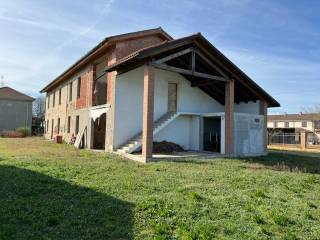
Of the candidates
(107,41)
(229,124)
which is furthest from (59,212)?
(229,124)

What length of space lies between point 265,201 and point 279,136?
31.5 metres

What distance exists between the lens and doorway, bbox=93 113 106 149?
19.4 m

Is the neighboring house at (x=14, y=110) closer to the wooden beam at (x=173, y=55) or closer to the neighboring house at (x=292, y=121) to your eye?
the wooden beam at (x=173, y=55)

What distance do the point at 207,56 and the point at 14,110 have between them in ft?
119

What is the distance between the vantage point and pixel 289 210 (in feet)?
21.3

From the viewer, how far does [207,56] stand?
1616cm

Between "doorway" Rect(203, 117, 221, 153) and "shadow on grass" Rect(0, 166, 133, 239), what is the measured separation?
12963 mm

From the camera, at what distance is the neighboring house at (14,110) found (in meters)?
44.1

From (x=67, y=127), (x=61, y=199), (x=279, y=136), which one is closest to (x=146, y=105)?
(x=61, y=199)

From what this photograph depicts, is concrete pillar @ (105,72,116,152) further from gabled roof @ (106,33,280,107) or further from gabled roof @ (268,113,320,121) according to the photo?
gabled roof @ (268,113,320,121)

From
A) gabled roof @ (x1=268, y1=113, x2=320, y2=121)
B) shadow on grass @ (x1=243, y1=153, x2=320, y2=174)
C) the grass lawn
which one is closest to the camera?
the grass lawn

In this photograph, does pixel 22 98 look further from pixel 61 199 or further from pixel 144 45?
pixel 61 199

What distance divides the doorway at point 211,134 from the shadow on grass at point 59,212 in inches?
510

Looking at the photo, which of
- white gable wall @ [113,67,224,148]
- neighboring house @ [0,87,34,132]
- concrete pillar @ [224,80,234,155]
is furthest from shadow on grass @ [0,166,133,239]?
neighboring house @ [0,87,34,132]
